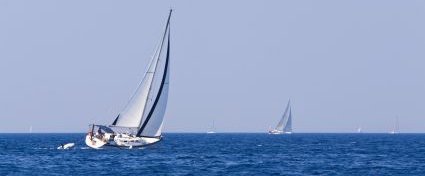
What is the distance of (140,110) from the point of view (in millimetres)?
106312

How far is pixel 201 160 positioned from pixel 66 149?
27.9m

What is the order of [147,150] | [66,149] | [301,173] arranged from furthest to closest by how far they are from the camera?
[66,149] < [147,150] < [301,173]

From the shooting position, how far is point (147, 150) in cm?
10394

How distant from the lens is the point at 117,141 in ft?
344

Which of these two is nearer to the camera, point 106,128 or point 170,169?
point 170,169

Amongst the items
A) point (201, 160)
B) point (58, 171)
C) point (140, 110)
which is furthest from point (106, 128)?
point (58, 171)

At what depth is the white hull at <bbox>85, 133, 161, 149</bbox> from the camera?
10444 centimetres

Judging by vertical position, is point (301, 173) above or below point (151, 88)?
below

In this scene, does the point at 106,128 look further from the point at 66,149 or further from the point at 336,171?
the point at 336,171

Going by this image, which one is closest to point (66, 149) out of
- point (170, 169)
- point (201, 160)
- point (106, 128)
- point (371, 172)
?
point (106, 128)

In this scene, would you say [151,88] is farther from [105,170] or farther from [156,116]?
[105,170]

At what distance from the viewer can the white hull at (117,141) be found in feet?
343

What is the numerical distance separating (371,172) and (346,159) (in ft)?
60.7

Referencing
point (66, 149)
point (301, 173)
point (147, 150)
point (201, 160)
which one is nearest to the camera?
point (301, 173)
